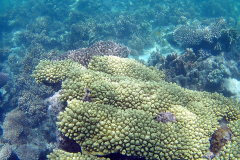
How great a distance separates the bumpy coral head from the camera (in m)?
2.92

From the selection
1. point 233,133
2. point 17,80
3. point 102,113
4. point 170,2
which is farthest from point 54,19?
point 233,133

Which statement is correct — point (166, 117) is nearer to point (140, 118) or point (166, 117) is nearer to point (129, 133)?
point (140, 118)

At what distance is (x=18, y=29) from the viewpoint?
17.2m

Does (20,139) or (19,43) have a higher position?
(19,43)

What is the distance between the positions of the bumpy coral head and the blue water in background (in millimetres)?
3308

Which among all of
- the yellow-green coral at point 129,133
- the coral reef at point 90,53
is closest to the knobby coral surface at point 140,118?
the yellow-green coral at point 129,133

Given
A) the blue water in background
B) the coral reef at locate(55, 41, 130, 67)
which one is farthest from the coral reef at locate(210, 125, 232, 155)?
the coral reef at locate(55, 41, 130, 67)

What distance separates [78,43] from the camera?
10656mm

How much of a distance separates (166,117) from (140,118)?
25.4 inches

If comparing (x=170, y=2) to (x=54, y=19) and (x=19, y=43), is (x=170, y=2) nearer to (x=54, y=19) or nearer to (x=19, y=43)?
(x=54, y=19)

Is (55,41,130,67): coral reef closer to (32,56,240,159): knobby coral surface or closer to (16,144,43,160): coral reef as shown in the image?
(32,56,240,159): knobby coral surface

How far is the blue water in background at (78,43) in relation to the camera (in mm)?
6953

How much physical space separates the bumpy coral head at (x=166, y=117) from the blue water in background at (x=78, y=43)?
3.31 m

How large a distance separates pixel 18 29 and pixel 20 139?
15265 millimetres
